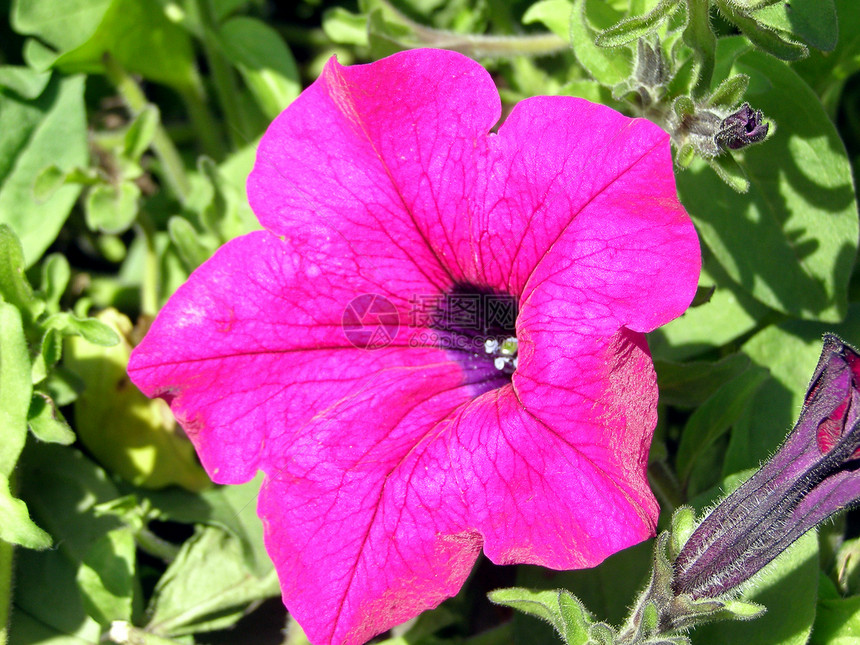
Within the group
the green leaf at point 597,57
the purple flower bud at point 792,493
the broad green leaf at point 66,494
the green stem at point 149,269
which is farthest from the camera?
the green stem at point 149,269

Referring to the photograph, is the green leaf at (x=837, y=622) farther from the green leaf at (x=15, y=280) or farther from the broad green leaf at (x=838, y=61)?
the green leaf at (x=15, y=280)

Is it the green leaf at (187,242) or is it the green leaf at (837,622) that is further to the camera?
the green leaf at (187,242)

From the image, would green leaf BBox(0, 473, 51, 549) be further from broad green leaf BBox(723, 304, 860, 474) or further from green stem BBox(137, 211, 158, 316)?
broad green leaf BBox(723, 304, 860, 474)

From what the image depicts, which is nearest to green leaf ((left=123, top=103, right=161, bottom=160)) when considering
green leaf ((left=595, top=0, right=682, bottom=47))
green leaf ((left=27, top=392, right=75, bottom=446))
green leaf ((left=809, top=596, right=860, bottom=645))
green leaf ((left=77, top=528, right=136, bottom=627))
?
green leaf ((left=27, top=392, right=75, bottom=446))

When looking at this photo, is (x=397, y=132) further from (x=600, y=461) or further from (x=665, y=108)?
(x=600, y=461)

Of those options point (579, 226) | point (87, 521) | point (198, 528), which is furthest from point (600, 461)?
point (87, 521)

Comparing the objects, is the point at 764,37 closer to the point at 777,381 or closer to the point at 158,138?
the point at 777,381

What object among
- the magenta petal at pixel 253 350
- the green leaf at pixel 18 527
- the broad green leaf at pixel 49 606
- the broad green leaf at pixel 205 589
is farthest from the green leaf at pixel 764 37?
the broad green leaf at pixel 49 606
